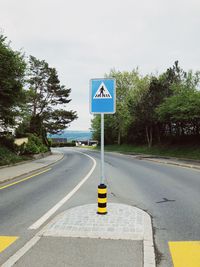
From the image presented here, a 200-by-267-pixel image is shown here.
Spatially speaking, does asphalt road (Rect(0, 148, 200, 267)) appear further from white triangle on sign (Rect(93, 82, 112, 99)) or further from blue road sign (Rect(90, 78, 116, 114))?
white triangle on sign (Rect(93, 82, 112, 99))

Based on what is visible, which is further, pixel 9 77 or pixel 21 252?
pixel 9 77

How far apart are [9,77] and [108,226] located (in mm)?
14681

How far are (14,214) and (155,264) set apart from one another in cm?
399

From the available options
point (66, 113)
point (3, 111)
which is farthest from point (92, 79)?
point (66, 113)

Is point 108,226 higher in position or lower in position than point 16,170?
higher

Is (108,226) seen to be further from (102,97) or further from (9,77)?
(9,77)

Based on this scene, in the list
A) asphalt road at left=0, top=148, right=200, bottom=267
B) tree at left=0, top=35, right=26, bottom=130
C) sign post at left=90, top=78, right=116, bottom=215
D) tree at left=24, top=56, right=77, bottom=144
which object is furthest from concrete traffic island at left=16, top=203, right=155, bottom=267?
tree at left=24, top=56, right=77, bottom=144

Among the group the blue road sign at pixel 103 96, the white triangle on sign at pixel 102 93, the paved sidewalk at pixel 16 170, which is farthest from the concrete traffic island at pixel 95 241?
the paved sidewalk at pixel 16 170

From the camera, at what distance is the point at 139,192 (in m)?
8.90

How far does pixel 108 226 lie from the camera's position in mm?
4965

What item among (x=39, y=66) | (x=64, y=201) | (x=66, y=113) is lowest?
(x=64, y=201)

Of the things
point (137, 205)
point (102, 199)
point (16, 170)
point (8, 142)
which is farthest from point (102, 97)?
point (8, 142)

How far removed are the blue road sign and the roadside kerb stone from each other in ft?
8.27

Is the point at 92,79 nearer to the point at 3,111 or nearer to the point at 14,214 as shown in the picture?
the point at 14,214
